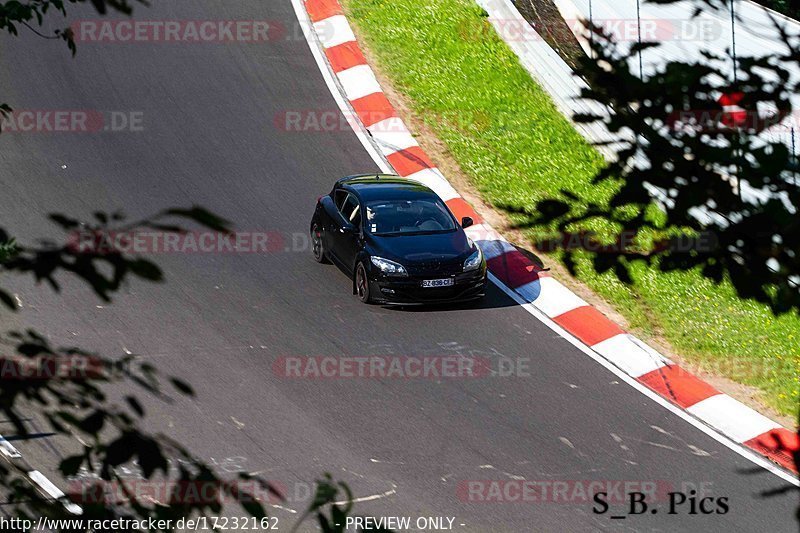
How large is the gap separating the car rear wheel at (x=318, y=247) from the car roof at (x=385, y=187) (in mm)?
801

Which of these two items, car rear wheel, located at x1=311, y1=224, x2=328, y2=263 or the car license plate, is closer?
the car license plate

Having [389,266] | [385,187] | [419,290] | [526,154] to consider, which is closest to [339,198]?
[385,187]

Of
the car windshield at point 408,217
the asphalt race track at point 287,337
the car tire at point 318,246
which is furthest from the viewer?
the car tire at point 318,246

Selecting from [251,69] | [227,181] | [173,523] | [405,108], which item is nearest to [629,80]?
[173,523]

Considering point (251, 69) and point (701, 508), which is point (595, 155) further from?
point (701, 508)

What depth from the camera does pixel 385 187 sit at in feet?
48.5

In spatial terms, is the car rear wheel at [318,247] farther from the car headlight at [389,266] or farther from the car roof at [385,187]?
the car headlight at [389,266]

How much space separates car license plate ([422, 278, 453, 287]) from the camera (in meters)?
13.5

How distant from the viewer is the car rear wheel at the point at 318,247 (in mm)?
14852

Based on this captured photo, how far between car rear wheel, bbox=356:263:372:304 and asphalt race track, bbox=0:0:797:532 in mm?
138

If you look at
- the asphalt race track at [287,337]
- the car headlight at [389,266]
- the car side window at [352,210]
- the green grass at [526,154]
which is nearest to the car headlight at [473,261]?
the asphalt race track at [287,337]

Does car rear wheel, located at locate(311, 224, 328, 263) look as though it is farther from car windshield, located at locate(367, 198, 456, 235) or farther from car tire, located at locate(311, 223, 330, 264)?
car windshield, located at locate(367, 198, 456, 235)

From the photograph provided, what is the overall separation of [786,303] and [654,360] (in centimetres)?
965

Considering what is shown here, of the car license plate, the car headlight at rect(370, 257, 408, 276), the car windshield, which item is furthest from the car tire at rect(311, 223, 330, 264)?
the car license plate
